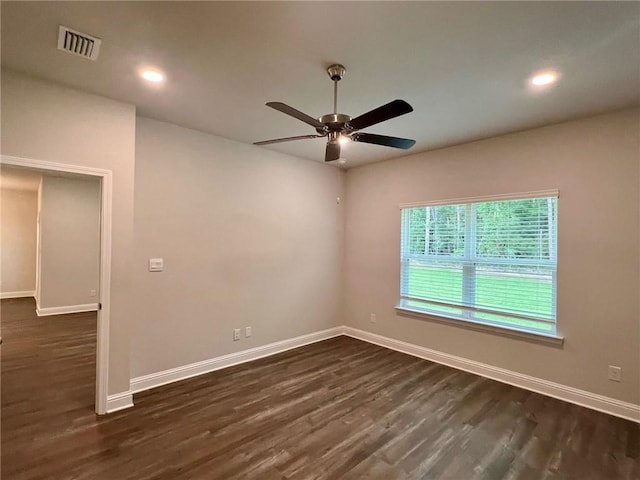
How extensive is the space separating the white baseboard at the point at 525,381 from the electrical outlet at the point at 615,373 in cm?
19

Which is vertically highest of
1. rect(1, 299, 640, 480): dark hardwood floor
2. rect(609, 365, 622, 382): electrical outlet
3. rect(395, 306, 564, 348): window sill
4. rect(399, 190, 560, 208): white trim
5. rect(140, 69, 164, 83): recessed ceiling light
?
rect(140, 69, 164, 83): recessed ceiling light

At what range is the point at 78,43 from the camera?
2.05 m

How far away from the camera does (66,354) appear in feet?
13.9

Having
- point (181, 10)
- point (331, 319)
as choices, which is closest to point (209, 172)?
point (181, 10)

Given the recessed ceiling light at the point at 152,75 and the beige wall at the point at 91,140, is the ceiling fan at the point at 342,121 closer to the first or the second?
the recessed ceiling light at the point at 152,75

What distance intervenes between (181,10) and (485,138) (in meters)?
3.39

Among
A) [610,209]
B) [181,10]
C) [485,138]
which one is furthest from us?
[485,138]

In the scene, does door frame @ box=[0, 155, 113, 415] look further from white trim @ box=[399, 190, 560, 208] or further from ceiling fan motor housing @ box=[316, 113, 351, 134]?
white trim @ box=[399, 190, 560, 208]

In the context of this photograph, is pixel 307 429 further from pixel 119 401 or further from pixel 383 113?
pixel 383 113

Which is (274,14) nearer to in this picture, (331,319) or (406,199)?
(406,199)

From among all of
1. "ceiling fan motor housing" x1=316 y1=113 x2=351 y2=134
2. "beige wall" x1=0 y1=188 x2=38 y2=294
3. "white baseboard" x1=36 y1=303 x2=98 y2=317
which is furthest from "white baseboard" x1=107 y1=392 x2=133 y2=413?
"beige wall" x1=0 y1=188 x2=38 y2=294

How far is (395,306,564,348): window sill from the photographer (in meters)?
3.31

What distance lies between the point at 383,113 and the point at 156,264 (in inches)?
107

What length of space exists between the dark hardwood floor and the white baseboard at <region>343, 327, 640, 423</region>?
105 mm
